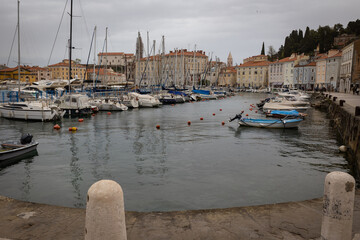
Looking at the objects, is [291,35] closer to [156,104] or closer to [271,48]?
[271,48]

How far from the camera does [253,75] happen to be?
485 feet

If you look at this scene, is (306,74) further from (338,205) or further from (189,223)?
(338,205)

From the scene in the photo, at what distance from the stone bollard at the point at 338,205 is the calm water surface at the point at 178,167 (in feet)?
17.2

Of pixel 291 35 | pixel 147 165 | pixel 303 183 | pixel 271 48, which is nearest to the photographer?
pixel 303 183

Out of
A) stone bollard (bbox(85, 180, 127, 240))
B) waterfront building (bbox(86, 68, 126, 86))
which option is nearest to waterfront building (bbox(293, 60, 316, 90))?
waterfront building (bbox(86, 68, 126, 86))

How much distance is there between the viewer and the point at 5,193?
10.4 m

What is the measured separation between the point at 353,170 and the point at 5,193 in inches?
578

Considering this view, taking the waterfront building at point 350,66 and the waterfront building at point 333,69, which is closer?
the waterfront building at point 350,66

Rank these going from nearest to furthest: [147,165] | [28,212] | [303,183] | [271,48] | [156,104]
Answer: [28,212] → [303,183] → [147,165] → [156,104] → [271,48]

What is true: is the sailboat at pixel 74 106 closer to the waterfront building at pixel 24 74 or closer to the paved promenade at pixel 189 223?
the paved promenade at pixel 189 223

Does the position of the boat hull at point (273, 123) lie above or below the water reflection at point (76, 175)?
above

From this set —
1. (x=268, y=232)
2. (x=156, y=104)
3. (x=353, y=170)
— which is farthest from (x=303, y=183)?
(x=156, y=104)

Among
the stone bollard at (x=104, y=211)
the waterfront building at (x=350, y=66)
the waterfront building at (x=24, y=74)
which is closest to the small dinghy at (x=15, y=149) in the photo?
the stone bollard at (x=104, y=211)

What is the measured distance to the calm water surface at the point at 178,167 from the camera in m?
10.0
